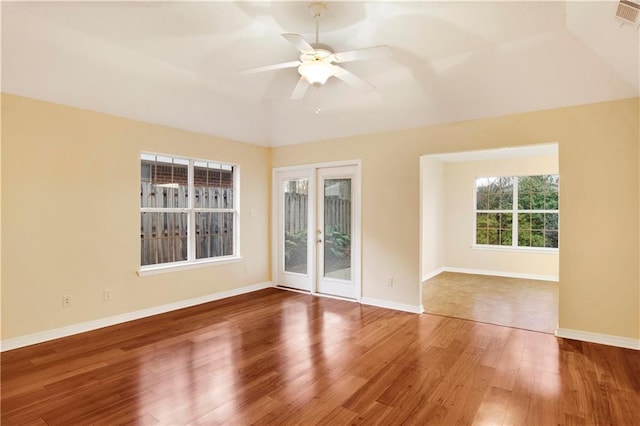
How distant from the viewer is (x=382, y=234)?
493cm

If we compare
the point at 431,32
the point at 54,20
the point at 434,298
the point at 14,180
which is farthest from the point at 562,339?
the point at 14,180

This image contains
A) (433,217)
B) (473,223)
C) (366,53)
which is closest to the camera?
(366,53)

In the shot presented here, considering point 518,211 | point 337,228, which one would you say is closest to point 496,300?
point 337,228

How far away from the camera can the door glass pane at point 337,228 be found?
5352mm

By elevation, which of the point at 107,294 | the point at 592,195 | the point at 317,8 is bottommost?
the point at 107,294

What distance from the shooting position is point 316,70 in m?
2.61

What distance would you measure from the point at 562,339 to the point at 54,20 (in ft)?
18.6

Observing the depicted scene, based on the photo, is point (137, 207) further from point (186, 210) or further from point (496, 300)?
point (496, 300)

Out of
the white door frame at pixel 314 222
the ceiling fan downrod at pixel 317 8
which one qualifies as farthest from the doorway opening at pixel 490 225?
the ceiling fan downrod at pixel 317 8

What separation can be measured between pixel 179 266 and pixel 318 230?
86.0 inches

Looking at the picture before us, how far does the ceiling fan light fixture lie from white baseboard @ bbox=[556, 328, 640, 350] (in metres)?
3.67

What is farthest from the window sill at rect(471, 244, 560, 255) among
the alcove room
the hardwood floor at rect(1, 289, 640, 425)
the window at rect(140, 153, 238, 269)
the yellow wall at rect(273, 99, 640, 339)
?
the window at rect(140, 153, 238, 269)

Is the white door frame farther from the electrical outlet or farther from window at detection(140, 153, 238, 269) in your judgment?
the electrical outlet

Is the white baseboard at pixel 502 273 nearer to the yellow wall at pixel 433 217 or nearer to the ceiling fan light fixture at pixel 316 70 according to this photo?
the yellow wall at pixel 433 217
